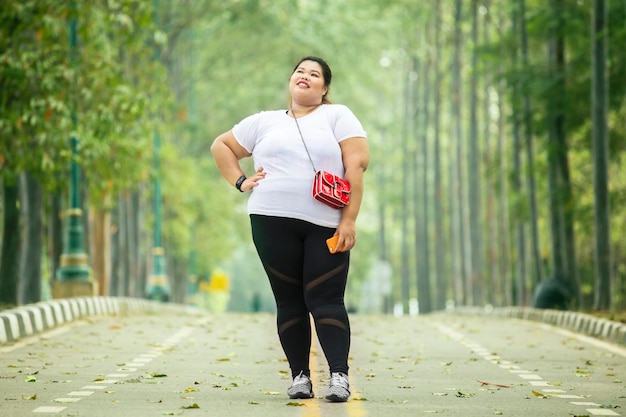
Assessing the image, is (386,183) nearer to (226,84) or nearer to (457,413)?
(226,84)

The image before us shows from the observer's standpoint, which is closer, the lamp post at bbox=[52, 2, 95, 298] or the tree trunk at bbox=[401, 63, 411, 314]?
the lamp post at bbox=[52, 2, 95, 298]

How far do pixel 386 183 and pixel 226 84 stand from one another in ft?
A: 58.6

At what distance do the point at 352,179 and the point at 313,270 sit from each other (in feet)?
1.99

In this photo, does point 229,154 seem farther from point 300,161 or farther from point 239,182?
point 300,161

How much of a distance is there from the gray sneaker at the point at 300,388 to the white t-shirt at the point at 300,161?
1047 mm

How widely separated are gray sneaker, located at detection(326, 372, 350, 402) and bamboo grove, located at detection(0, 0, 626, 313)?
12669 mm

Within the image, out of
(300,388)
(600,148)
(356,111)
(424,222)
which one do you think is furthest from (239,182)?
(356,111)

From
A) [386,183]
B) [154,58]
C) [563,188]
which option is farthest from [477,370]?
[386,183]

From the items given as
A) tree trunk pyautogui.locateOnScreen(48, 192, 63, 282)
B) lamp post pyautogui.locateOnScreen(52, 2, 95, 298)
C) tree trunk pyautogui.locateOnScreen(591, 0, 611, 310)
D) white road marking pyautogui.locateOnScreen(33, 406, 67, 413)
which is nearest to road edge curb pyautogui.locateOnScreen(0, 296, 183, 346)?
lamp post pyautogui.locateOnScreen(52, 2, 95, 298)

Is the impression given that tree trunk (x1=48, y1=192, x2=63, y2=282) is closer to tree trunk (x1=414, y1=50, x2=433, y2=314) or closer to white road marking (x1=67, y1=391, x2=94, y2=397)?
white road marking (x1=67, y1=391, x2=94, y2=397)

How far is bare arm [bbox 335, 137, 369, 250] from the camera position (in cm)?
927

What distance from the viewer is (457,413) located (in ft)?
29.7

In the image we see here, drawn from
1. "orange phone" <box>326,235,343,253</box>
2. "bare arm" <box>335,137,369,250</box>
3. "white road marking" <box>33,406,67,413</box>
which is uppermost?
"bare arm" <box>335,137,369,250</box>

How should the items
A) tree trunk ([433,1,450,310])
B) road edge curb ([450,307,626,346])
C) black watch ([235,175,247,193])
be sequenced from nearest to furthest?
1. black watch ([235,175,247,193])
2. road edge curb ([450,307,626,346])
3. tree trunk ([433,1,450,310])
